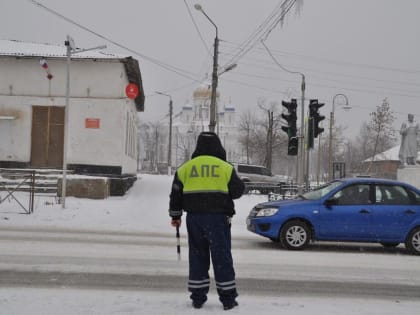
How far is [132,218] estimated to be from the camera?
16.5 m

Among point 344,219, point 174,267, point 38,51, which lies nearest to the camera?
point 174,267

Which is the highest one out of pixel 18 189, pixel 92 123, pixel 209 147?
pixel 92 123

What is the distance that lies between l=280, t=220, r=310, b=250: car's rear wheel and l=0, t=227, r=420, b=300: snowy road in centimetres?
27

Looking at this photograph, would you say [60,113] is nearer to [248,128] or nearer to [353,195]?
[353,195]

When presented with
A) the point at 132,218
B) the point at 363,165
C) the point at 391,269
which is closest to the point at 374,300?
the point at 391,269

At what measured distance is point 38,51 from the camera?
24.3m

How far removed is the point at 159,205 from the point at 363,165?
5060 centimetres

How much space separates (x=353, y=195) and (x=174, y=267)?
4614 mm

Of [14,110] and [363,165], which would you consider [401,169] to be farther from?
[363,165]

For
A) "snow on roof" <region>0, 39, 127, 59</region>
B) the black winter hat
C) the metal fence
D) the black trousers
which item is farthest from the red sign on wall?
the black trousers

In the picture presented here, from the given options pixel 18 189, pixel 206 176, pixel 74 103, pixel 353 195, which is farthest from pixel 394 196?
pixel 74 103

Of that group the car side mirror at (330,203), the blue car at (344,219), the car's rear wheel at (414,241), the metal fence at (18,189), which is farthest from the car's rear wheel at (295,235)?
the metal fence at (18,189)

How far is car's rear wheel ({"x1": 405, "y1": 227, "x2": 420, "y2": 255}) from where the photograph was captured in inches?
433

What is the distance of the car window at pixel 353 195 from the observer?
1110cm
